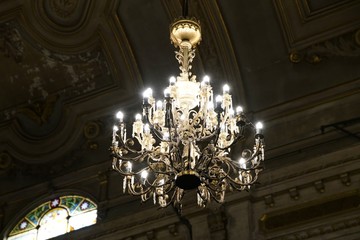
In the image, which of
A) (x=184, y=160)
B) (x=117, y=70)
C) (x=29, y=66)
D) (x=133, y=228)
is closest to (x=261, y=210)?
(x=133, y=228)

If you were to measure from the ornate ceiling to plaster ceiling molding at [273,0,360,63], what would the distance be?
0.02m

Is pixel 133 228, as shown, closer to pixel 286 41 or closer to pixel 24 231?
pixel 24 231

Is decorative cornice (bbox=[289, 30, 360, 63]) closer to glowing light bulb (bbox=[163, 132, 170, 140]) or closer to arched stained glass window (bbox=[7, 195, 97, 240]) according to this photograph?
glowing light bulb (bbox=[163, 132, 170, 140])

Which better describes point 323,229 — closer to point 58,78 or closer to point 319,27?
point 319,27

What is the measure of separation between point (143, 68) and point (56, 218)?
3228 mm

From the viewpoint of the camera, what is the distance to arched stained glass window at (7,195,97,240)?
13930 mm

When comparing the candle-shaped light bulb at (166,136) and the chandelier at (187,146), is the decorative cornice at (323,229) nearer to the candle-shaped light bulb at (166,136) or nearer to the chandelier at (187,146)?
the chandelier at (187,146)

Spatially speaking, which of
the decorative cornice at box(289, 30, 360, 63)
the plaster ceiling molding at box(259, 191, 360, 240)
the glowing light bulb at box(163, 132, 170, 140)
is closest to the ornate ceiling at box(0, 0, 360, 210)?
the decorative cornice at box(289, 30, 360, 63)

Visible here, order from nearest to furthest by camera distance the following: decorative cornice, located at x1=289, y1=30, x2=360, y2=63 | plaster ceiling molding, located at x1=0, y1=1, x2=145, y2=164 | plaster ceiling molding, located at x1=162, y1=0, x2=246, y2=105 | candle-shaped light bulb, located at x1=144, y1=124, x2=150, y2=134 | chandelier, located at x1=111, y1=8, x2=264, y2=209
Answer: chandelier, located at x1=111, y1=8, x2=264, y2=209 → candle-shaped light bulb, located at x1=144, y1=124, x2=150, y2=134 → decorative cornice, located at x1=289, y1=30, x2=360, y2=63 → plaster ceiling molding, located at x1=162, y1=0, x2=246, y2=105 → plaster ceiling molding, located at x1=0, y1=1, x2=145, y2=164

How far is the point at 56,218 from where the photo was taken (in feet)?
46.6

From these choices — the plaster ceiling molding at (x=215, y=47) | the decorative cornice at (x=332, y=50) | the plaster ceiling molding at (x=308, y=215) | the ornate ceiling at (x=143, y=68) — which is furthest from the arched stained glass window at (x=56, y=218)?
the decorative cornice at (x=332, y=50)

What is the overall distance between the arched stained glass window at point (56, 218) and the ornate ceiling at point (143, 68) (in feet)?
2.06

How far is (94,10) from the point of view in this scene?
560 inches

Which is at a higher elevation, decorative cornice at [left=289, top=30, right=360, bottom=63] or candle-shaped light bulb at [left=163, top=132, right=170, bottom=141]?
decorative cornice at [left=289, top=30, right=360, bottom=63]
